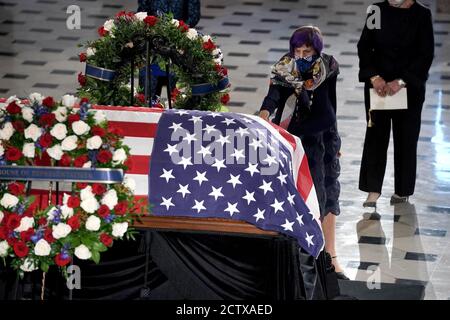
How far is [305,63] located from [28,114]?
→ 2.52 m

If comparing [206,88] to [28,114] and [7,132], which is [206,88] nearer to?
[28,114]

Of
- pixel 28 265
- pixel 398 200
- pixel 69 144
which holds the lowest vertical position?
pixel 398 200

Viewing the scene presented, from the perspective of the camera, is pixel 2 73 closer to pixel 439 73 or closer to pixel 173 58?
pixel 439 73

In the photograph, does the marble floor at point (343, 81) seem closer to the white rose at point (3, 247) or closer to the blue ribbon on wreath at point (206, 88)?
the blue ribbon on wreath at point (206, 88)

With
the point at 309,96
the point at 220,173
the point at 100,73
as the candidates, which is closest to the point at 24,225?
the point at 220,173

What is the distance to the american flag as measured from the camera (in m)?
6.99

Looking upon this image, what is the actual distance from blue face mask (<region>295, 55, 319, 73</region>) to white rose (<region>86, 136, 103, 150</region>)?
95.2 inches

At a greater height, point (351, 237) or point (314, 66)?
point (314, 66)

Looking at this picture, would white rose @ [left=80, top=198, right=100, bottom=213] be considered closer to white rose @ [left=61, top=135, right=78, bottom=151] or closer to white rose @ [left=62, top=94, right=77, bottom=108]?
white rose @ [left=61, top=135, right=78, bottom=151]

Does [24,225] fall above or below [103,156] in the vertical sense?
below

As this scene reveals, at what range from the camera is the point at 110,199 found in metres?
6.39

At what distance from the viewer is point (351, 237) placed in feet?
32.1

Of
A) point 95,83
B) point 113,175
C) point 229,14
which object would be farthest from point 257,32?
point 113,175

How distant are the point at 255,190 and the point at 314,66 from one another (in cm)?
172
